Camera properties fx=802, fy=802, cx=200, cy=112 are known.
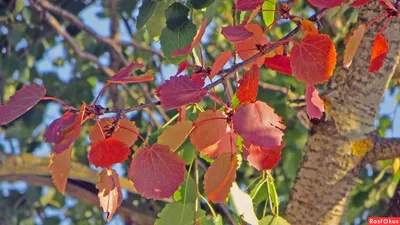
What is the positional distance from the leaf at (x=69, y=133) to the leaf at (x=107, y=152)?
6 cm

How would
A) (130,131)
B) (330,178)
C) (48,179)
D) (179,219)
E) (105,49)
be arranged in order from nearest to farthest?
1. (130,131)
2. (179,219)
3. (330,178)
4. (48,179)
5. (105,49)

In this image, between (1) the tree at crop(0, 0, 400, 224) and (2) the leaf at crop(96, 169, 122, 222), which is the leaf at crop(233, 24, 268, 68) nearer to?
(1) the tree at crop(0, 0, 400, 224)

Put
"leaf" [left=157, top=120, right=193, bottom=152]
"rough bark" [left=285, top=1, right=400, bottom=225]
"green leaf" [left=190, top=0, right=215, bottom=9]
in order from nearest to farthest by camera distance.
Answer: "leaf" [left=157, top=120, right=193, bottom=152] → "green leaf" [left=190, top=0, right=215, bottom=9] → "rough bark" [left=285, top=1, right=400, bottom=225]

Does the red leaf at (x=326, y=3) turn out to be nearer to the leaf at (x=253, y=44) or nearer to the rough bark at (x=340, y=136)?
the leaf at (x=253, y=44)

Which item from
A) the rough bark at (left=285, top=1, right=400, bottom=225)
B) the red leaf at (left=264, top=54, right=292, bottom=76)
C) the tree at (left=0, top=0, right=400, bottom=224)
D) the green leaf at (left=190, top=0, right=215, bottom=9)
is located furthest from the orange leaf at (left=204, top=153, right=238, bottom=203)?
the rough bark at (left=285, top=1, right=400, bottom=225)

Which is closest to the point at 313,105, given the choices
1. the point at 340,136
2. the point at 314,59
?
the point at 314,59

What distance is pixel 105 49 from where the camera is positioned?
7.14 feet

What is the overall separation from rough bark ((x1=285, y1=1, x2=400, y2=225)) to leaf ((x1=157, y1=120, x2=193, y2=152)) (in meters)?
0.45

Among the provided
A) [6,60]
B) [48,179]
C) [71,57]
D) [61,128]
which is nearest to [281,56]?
[61,128]

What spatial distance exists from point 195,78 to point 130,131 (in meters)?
0.10

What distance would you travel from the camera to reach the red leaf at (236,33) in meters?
0.64

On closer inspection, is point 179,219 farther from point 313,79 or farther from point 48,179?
point 48,179

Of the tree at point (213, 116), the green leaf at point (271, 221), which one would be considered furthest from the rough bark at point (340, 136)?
the green leaf at point (271, 221)

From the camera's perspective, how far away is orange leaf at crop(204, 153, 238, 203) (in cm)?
71
